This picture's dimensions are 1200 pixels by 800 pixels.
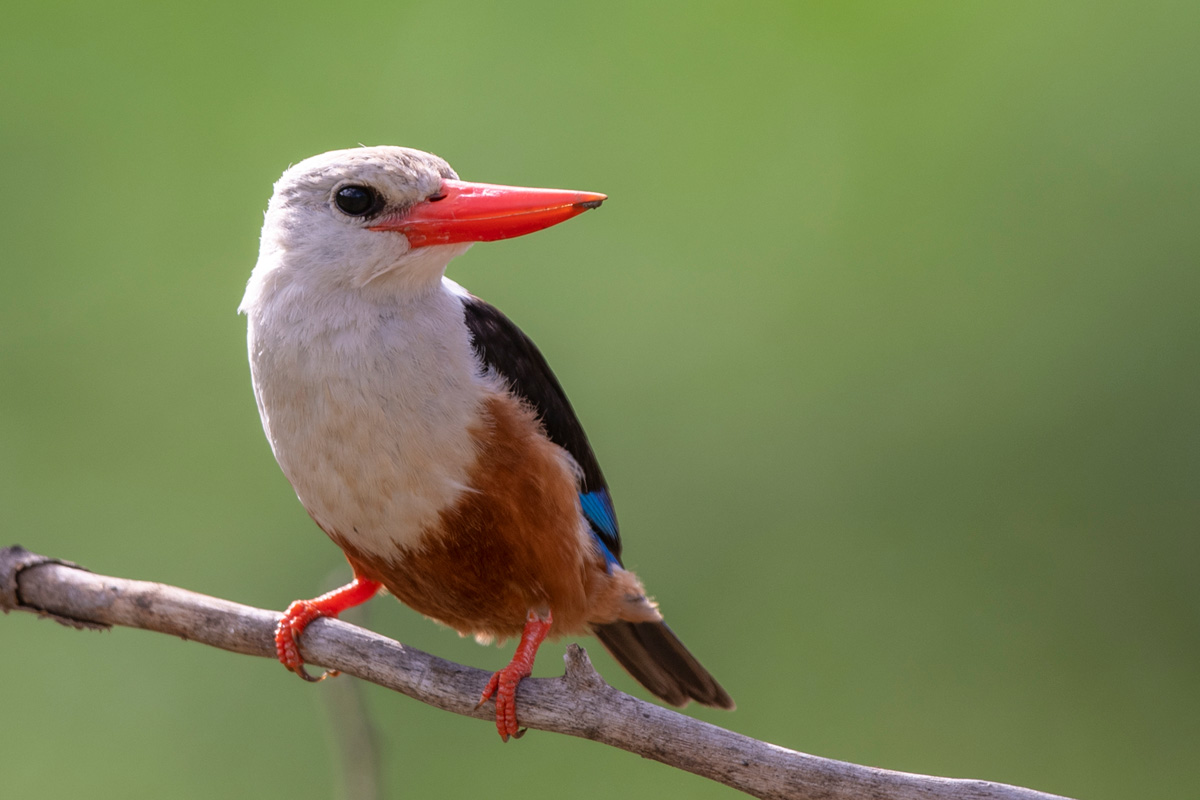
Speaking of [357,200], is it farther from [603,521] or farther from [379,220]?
[603,521]

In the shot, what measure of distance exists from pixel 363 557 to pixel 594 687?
678mm

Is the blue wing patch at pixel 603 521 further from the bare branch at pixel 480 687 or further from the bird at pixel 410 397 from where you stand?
the bare branch at pixel 480 687

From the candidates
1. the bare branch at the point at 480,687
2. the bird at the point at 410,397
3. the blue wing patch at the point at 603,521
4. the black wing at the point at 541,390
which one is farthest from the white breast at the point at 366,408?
the blue wing patch at the point at 603,521

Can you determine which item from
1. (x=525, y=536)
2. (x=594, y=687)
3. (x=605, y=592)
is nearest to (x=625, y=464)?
(x=605, y=592)

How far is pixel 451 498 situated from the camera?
2.47 metres

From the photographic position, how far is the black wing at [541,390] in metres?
2.67

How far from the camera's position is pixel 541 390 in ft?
9.05

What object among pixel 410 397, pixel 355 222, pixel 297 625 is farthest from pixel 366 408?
pixel 297 625

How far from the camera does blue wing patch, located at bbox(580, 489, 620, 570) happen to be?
290 cm

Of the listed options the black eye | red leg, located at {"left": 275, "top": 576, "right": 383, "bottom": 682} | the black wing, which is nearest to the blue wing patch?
the black wing

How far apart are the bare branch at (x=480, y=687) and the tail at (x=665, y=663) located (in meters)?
0.84

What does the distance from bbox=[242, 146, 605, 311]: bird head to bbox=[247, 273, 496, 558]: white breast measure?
0.05 metres

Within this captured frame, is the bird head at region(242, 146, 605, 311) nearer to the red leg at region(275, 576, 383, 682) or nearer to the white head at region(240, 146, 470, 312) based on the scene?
the white head at region(240, 146, 470, 312)

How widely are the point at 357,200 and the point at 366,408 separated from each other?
18.6 inches
